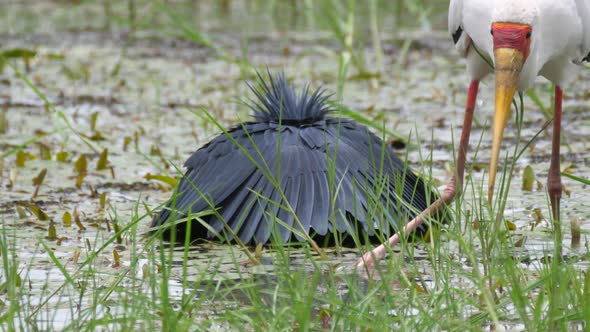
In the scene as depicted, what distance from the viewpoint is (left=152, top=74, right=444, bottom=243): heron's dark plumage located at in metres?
3.25

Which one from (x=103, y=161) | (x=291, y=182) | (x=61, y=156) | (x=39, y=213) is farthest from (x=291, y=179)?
(x=61, y=156)

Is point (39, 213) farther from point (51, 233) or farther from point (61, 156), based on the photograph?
point (61, 156)

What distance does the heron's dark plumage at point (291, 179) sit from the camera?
325cm

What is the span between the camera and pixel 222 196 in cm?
340

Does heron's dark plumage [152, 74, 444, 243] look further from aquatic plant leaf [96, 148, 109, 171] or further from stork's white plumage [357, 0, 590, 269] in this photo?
aquatic plant leaf [96, 148, 109, 171]

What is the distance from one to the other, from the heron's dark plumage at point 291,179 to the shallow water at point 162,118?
0.11 m

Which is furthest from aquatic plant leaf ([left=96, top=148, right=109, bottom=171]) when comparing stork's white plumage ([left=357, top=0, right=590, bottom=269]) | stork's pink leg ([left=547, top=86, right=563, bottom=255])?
stork's pink leg ([left=547, top=86, right=563, bottom=255])

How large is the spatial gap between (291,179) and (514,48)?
2.77 ft

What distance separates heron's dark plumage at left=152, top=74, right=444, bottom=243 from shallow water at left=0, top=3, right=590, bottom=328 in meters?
0.11

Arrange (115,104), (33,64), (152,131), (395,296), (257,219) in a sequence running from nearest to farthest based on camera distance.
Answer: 1. (395,296)
2. (257,219)
3. (152,131)
4. (115,104)
5. (33,64)

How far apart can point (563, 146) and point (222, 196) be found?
2186mm

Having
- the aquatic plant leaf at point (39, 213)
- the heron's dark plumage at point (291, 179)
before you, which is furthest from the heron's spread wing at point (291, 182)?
the aquatic plant leaf at point (39, 213)

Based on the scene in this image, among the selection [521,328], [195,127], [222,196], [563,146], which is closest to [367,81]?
[195,127]

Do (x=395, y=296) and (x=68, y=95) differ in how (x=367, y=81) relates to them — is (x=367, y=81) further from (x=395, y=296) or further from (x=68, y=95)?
(x=395, y=296)
